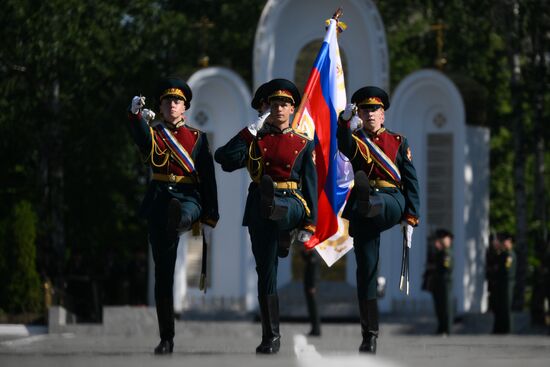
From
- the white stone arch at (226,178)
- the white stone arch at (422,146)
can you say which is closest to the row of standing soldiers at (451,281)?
the white stone arch at (422,146)

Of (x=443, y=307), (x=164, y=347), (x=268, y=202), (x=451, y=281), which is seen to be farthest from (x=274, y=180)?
(x=451, y=281)

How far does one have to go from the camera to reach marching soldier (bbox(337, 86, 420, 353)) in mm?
13805

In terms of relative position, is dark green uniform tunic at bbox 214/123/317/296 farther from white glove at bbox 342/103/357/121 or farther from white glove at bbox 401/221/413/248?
white glove at bbox 401/221/413/248

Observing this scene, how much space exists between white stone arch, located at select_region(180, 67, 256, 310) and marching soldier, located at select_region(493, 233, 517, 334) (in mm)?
3968

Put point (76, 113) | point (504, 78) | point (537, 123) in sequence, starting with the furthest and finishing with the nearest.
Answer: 1. point (504, 78)
2. point (76, 113)
3. point (537, 123)

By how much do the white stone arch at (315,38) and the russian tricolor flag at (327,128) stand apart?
32.7ft

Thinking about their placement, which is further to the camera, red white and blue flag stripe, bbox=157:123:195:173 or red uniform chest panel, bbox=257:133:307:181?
red white and blue flag stripe, bbox=157:123:195:173

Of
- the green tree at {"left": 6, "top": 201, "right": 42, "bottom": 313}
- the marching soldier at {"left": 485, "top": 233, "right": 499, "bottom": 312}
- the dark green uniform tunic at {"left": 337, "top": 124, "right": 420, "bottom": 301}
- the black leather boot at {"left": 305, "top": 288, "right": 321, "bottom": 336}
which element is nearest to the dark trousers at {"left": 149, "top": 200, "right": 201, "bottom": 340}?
the dark green uniform tunic at {"left": 337, "top": 124, "right": 420, "bottom": 301}

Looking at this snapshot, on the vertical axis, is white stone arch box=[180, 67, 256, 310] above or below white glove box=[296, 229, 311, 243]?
above

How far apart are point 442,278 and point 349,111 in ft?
35.2

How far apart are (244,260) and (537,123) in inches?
239

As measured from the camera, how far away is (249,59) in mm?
36156

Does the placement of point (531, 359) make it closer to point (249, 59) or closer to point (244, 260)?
point (244, 260)

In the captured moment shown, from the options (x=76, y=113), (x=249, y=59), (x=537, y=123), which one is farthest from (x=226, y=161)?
(x=249, y=59)
